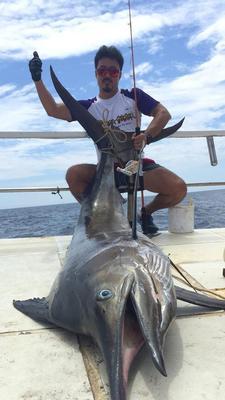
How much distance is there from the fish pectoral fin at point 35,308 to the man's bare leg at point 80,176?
1875 mm

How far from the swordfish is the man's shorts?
4.02 feet

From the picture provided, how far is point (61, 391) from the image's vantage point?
1386 millimetres

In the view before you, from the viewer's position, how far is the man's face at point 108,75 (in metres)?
3.93

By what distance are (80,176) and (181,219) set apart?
1315 mm

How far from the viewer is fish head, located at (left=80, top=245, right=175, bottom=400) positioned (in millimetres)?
1267

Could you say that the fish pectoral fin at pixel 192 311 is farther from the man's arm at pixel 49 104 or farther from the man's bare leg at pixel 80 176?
the man's arm at pixel 49 104

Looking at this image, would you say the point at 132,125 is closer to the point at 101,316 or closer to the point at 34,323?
the point at 34,323

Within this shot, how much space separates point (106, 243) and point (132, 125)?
2.17 meters

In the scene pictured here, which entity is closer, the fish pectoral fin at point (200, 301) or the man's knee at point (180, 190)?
the fish pectoral fin at point (200, 301)

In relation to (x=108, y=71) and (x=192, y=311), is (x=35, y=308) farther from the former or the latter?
(x=108, y=71)

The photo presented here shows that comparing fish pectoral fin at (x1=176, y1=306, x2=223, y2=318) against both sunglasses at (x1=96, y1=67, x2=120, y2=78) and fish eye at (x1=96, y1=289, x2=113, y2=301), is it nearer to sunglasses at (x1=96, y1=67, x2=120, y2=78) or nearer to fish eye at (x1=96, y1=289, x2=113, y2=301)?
fish eye at (x1=96, y1=289, x2=113, y2=301)

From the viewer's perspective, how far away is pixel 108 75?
4004mm

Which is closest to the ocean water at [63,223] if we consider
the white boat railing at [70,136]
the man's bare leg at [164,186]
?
the white boat railing at [70,136]

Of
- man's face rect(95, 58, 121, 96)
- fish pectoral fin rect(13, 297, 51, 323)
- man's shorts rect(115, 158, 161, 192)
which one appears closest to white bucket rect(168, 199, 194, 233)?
man's shorts rect(115, 158, 161, 192)
